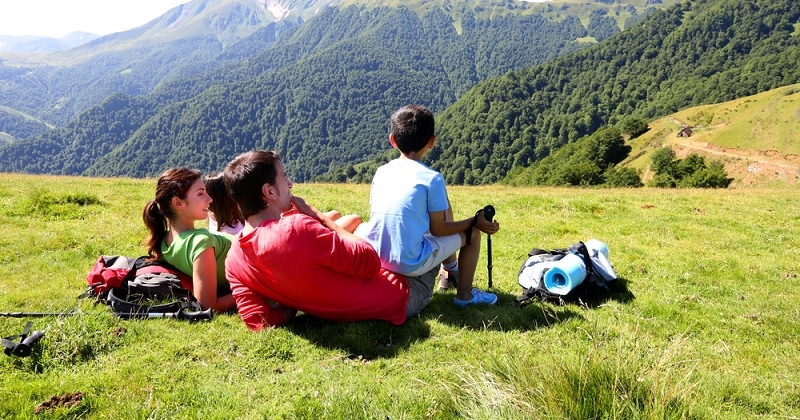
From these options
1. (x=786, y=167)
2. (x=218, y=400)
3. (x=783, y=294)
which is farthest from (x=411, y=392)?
(x=786, y=167)

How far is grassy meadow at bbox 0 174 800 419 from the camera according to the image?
3393 mm

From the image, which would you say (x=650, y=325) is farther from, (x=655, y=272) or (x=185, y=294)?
(x=185, y=294)

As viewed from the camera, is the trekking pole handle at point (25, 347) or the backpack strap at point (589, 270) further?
the backpack strap at point (589, 270)

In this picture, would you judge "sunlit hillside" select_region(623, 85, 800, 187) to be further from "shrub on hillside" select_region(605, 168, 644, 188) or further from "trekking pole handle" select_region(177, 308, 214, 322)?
"trekking pole handle" select_region(177, 308, 214, 322)

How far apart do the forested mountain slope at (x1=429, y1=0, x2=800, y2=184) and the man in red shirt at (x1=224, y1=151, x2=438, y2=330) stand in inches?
5830

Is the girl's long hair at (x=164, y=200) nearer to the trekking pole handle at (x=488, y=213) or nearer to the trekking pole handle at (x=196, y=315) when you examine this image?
the trekking pole handle at (x=196, y=315)

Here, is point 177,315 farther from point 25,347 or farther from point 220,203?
point 220,203

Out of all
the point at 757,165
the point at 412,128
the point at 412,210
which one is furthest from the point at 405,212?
the point at 757,165

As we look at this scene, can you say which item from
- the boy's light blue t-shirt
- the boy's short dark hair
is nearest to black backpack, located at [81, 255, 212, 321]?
the boy's light blue t-shirt

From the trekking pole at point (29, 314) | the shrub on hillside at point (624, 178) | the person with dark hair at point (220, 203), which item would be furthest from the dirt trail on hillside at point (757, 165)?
the trekking pole at point (29, 314)

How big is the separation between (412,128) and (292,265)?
2.03m

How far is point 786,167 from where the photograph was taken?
6619 cm

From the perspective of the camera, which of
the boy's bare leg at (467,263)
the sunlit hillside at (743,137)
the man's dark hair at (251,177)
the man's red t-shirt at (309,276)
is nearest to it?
the man's red t-shirt at (309,276)

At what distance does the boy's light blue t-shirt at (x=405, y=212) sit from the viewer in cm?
500
